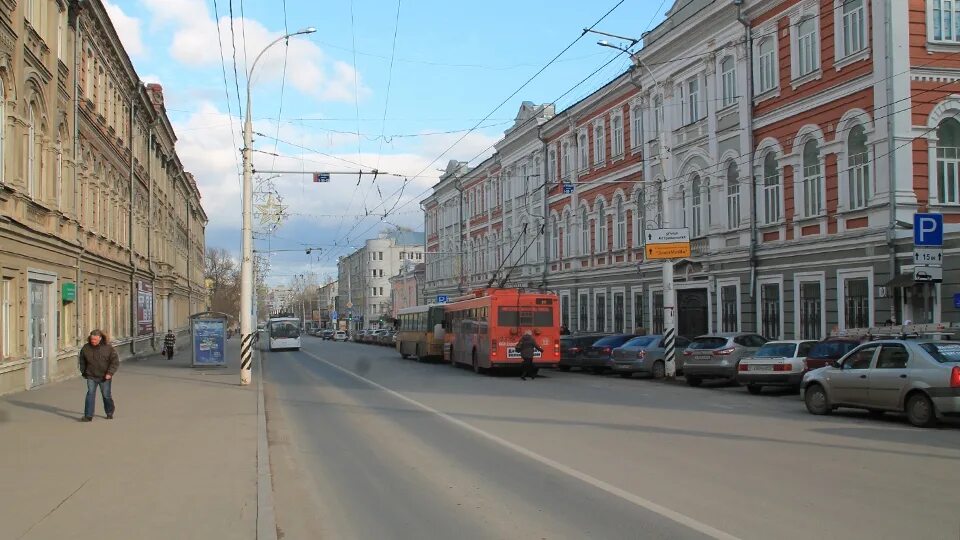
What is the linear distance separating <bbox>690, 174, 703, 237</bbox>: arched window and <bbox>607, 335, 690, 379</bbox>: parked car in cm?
793

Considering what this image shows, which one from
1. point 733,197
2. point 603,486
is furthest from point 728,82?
point 603,486

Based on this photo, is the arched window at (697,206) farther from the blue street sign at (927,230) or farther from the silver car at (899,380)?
the silver car at (899,380)

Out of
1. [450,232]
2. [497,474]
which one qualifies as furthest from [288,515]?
[450,232]

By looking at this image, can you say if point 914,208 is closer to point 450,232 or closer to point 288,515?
point 288,515

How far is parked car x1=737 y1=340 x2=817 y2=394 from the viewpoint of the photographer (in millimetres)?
20438

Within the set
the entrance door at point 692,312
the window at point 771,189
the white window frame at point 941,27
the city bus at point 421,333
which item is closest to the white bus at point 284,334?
the city bus at point 421,333

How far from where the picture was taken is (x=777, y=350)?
69.1 feet

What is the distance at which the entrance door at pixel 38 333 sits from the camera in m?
21.6

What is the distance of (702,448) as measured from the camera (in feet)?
39.4

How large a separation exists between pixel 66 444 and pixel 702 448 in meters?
9.19

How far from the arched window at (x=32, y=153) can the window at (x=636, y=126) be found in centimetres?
2633

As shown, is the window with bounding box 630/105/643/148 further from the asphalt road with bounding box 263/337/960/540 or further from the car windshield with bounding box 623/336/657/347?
the asphalt road with bounding box 263/337/960/540

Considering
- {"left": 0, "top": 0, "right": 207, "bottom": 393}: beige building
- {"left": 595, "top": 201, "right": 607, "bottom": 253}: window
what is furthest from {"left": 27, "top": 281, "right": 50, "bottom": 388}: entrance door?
{"left": 595, "top": 201, "right": 607, "bottom": 253}: window

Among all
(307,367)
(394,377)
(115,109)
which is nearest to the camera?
(394,377)
